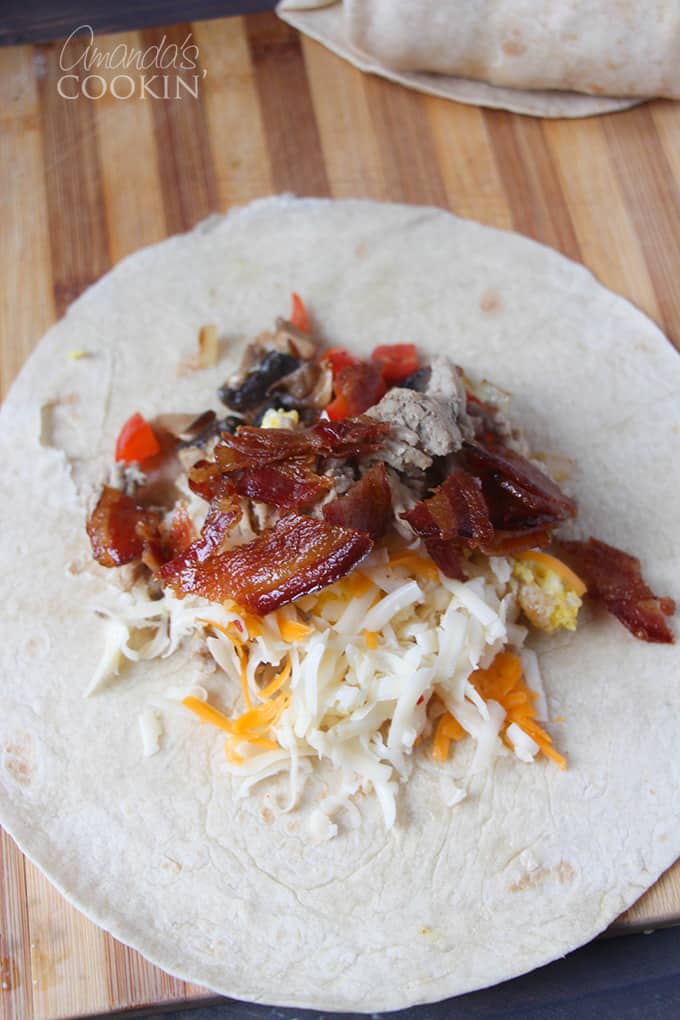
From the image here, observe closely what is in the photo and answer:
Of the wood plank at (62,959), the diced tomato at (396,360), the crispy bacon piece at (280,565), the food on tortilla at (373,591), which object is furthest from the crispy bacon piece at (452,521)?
the wood plank at (62,959)

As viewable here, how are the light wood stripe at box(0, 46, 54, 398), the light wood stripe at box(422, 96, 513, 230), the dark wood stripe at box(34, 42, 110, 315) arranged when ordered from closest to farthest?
the light wood stripe at box(0, 46, 54, 398) → the dark wood stripe at box(34, 42, 110, 315) → the light wood stripe at box(422, 96, 513, 230)

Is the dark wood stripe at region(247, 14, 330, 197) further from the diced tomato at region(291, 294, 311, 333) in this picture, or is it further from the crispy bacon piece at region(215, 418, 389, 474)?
the crispy bacon piece at region(215, 418, 389, 474)

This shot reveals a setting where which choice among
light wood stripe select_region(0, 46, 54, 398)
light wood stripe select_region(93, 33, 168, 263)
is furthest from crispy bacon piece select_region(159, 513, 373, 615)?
light wood stripe select_region(93, 33, 168, 263)

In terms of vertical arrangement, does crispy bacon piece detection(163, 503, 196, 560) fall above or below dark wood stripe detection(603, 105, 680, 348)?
below

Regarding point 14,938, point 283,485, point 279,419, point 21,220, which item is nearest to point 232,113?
point 21,220

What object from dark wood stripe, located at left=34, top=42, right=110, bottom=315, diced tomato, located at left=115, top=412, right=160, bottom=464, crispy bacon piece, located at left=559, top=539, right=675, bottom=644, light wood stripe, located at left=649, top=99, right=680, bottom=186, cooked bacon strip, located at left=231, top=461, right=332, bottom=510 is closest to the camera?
cooked bacon strip, located at left=231, top=461, right=332, bottom=510

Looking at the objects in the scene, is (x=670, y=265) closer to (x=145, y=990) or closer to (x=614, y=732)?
(x=614, y=732)
